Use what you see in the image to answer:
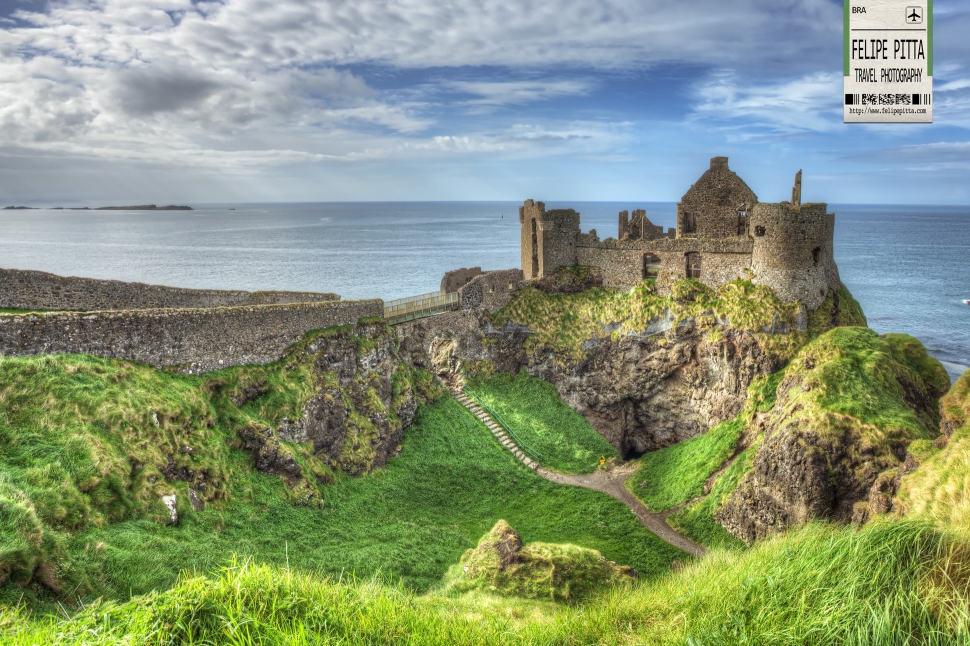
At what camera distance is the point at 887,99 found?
19266 mm

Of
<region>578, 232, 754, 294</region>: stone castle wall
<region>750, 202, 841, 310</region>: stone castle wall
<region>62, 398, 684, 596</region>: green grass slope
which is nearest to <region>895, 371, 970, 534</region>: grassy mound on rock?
<region>62, 398, 684, 596</region>: green grass slope

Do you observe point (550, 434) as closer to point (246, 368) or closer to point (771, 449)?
point (771, 449)

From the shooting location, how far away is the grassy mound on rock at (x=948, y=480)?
927 cm

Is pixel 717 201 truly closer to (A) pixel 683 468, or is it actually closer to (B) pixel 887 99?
(A) pixel 683 468

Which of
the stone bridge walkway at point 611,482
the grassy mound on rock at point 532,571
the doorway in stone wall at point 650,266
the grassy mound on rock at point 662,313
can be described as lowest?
the stone bridge walkway at point 611,482

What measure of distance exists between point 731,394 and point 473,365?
47.5 feet

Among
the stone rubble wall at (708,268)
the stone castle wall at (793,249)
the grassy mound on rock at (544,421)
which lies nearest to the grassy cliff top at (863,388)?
the stone castle wall at (793,249)

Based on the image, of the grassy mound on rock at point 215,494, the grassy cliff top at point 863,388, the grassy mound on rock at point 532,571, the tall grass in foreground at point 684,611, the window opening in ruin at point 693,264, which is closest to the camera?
the tall grass in foreground at point 684,611

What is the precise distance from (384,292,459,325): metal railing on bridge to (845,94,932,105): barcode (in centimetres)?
2072

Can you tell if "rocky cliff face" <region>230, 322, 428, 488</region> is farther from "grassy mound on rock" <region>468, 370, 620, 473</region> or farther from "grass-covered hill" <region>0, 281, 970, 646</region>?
"grassy mound on rock" <region>468, 370, 620, 473</region>

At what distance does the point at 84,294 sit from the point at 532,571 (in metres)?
21.3

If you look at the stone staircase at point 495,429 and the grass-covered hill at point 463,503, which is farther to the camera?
the stone staircase at point 495,429

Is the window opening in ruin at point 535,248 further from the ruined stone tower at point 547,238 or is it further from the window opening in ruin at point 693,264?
the window opening in ruin at point 693,264

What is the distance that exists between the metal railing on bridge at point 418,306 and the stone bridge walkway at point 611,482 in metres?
5.34
